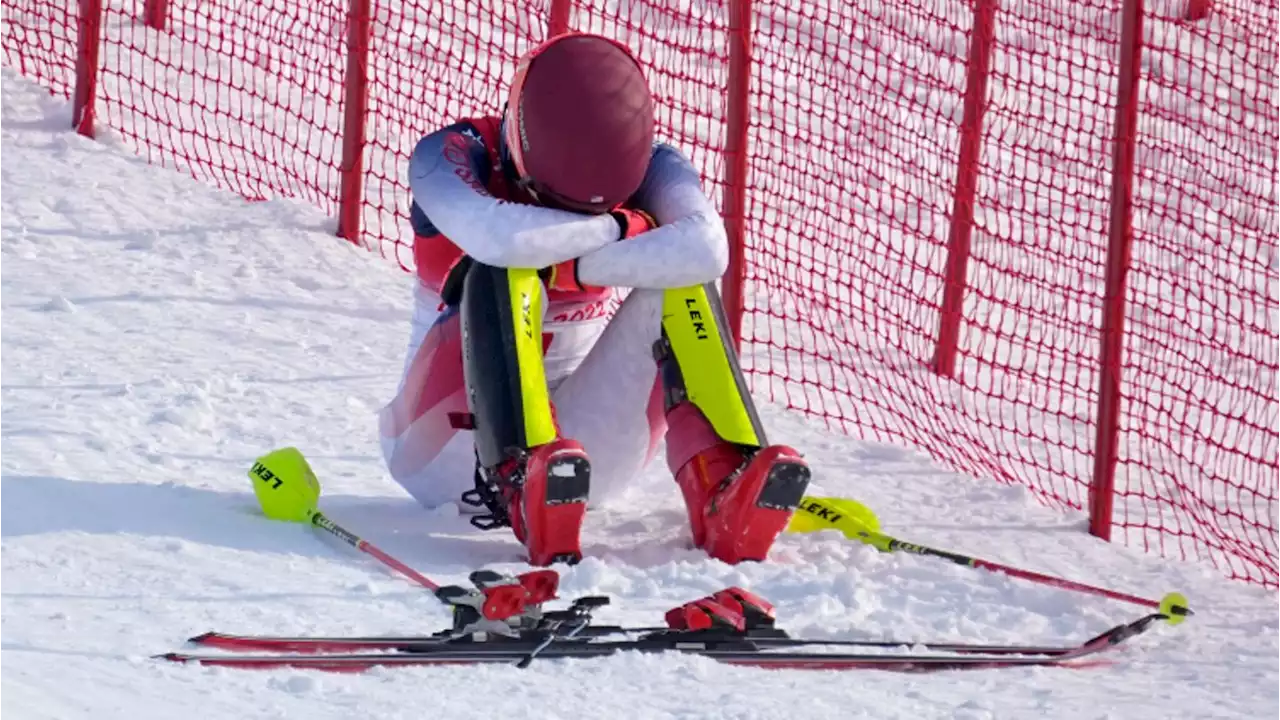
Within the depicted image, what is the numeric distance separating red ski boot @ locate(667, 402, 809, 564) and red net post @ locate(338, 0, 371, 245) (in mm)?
2631

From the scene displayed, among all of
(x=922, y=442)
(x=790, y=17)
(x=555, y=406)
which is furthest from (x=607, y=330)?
(x=790, y=17)

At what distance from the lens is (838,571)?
5.00 metres

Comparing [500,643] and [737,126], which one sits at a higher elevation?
[737,126]

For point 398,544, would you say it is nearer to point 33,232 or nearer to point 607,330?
point 607,330

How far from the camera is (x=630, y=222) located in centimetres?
504

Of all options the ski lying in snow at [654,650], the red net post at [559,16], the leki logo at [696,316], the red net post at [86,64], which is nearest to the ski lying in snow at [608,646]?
the ski lying in snow at [654,650]

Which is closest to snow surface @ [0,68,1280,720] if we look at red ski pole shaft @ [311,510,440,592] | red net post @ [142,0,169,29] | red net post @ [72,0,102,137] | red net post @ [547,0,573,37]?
red ski pole shaft @ [311,510,440,592]

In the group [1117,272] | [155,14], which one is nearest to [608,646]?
[1117,272]

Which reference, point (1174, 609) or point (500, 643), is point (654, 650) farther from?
point (1174, 609)

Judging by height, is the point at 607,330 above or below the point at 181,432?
above

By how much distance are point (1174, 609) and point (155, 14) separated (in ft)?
18.4

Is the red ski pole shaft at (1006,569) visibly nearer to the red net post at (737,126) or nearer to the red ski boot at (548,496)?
the red ski boot at (548,496)

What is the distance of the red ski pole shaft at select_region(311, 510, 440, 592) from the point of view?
4.67 m

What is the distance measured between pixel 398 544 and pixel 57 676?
134 centimetres
